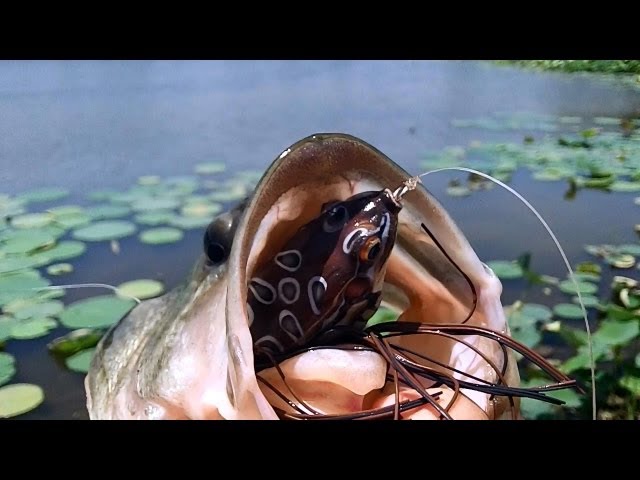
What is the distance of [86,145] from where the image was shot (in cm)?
346

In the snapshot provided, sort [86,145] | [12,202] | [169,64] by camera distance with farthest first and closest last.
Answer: [169,64]
[86,145]
[12,202]

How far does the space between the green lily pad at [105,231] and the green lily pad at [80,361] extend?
0.69m

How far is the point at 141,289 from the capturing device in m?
1.98

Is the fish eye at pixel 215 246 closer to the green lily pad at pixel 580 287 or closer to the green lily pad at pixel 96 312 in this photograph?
the green lily pad at pixel 96 312

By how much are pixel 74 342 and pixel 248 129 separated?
→ 2.24m

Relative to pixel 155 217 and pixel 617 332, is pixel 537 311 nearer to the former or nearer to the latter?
pixel 617 332

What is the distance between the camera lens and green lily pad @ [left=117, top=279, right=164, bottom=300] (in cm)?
195

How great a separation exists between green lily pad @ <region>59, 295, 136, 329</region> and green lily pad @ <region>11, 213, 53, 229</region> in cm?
65

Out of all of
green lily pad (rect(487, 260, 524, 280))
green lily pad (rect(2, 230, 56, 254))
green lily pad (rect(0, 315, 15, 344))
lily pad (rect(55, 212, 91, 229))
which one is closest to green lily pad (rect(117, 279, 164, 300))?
green lily pad (rect(0, 315, 15, 344))

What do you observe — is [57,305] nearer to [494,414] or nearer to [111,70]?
[494,414]

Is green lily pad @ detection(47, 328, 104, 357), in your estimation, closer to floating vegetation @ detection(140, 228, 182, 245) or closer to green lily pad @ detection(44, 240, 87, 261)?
green lily pad @ detection(44, 240, 87, 261)

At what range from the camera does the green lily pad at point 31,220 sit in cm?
243

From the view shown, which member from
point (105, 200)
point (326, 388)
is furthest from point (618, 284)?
point (105, 200)
